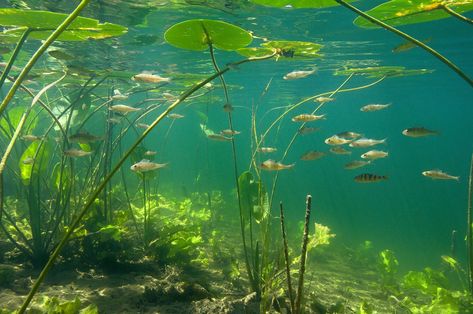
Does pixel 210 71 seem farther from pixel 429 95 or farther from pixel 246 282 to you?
pixel 429 95

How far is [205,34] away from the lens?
4133mm

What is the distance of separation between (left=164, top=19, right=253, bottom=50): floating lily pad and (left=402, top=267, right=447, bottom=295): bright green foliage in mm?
5659

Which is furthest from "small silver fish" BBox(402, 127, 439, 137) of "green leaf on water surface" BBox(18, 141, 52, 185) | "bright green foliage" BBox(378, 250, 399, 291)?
"green leaf on water surface" BBox(18, 141, 52, 185)

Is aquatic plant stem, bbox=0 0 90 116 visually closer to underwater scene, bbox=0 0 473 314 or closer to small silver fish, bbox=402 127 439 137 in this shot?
Answer: underwater scene, bbox=0 0 473 314

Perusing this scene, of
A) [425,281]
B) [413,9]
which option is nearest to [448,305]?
[425,281]

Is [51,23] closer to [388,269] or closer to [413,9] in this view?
[413,9]

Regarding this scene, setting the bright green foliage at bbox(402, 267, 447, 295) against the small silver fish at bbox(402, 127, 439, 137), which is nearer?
the bright green foliage at bbox(402, 267, 447, 295)

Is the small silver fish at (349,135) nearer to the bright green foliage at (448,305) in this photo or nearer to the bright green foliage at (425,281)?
the bright green foliage at (425,281)

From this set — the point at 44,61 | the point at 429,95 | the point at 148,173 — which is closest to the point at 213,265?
the point at 148,173

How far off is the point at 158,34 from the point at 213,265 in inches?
441

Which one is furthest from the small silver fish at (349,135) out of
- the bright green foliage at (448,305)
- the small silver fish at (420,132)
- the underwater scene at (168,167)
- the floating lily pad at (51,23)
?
the floating lily pad at (51,23)

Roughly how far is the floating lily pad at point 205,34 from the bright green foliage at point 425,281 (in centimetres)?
566

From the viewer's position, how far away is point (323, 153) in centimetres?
848

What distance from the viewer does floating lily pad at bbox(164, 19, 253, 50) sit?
3826 mm
